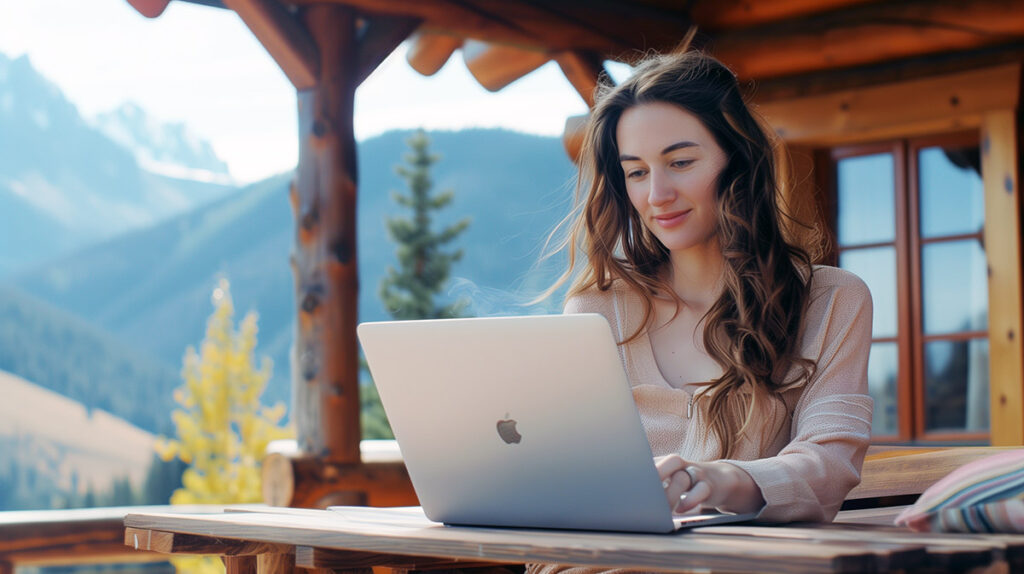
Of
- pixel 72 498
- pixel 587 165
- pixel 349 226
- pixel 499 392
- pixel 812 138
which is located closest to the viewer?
pixel 499 392

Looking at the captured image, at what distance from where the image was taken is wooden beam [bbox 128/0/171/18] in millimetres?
3625

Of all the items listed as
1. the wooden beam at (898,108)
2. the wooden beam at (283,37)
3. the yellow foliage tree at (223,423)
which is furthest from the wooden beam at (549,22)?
the yellow foliage tree at (223,423)

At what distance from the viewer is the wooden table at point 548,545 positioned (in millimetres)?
946

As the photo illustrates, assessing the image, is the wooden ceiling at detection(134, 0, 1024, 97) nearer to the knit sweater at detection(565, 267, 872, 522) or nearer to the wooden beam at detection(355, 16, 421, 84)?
the wooden beam at detection(355, 16, 421, 84)

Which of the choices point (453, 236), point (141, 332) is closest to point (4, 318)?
point (141, 332)

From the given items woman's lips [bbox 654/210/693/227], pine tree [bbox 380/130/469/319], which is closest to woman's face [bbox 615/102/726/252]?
woman's lips [bbox 654/210/693/227]

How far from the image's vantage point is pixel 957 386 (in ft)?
16.5

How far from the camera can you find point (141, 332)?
88.1 feet

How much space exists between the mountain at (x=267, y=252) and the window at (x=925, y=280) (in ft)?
68.9

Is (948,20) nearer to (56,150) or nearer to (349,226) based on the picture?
(349,226)

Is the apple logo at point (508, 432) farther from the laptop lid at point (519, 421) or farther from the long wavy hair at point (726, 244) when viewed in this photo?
the long wavy hair at point (726, 244)

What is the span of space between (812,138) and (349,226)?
219 centimetres

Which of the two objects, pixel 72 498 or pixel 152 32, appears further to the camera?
pixel 152 32

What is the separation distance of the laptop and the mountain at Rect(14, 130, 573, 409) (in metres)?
24.8
